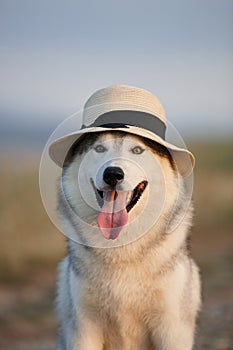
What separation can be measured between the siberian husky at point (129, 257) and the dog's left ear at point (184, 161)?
46 mm

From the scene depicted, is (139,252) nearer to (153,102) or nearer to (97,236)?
(97,236)

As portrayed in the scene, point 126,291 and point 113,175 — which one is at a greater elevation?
point 113,175

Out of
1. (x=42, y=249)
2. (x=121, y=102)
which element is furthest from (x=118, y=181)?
(x=42, y=249)

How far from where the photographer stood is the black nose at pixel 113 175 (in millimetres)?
4500

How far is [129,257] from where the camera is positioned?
194 inches

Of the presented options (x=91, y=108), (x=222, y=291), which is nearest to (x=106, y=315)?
(x=91, y=108)

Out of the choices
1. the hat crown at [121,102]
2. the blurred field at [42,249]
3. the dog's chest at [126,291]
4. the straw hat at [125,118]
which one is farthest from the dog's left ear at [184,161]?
the blurred field at [42,249]

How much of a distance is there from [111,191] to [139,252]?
0.50m

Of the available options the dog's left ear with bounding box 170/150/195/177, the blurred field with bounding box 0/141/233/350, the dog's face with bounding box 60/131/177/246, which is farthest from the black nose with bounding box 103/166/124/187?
the blurred field with bounding box 0/141/233/350

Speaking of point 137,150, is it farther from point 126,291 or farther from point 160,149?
point 126,291

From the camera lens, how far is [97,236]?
4965 mm

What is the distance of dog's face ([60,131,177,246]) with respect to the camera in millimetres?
4605

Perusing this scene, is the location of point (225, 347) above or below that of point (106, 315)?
below

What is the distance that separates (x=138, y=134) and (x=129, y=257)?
2.48ft
